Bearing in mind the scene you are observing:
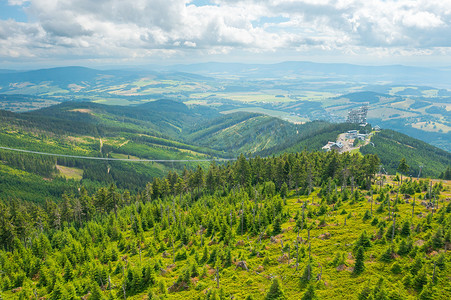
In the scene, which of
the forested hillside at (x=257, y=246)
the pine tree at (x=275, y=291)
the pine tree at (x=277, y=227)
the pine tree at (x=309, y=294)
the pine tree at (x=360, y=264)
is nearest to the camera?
the pine tree at (x=309, y=294)

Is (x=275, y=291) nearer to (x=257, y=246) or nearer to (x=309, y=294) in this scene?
(x=309, y=294)

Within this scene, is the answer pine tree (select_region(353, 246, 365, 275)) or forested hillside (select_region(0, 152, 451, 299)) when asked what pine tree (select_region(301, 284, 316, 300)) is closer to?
forested hillside (select_region(0, 152, 451, 299))

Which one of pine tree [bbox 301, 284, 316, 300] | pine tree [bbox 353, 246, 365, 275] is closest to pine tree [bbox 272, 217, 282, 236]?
pine tree [bbox 353, 246, 365, 275]

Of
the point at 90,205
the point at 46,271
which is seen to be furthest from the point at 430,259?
the point at 90,205

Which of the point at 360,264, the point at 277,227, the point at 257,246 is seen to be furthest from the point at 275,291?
the point at 277,227

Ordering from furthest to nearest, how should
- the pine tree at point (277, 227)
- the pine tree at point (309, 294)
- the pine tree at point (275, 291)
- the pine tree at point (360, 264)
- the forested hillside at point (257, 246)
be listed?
the pine tree at point (277, 227) → the pine tree at point (360, 264) → the forested hillside at point (257, 246) → the pine tree at point (275, 291) → the pine tree at point (309, 294)

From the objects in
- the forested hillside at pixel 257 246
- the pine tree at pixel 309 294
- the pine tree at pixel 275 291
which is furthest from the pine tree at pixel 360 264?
the pine tree at pixel 275 291

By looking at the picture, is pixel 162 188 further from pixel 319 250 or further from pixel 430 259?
pixel 430 259

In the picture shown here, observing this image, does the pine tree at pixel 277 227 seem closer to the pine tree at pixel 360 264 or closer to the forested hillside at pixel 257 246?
the forested hillside at pixel 257 246
